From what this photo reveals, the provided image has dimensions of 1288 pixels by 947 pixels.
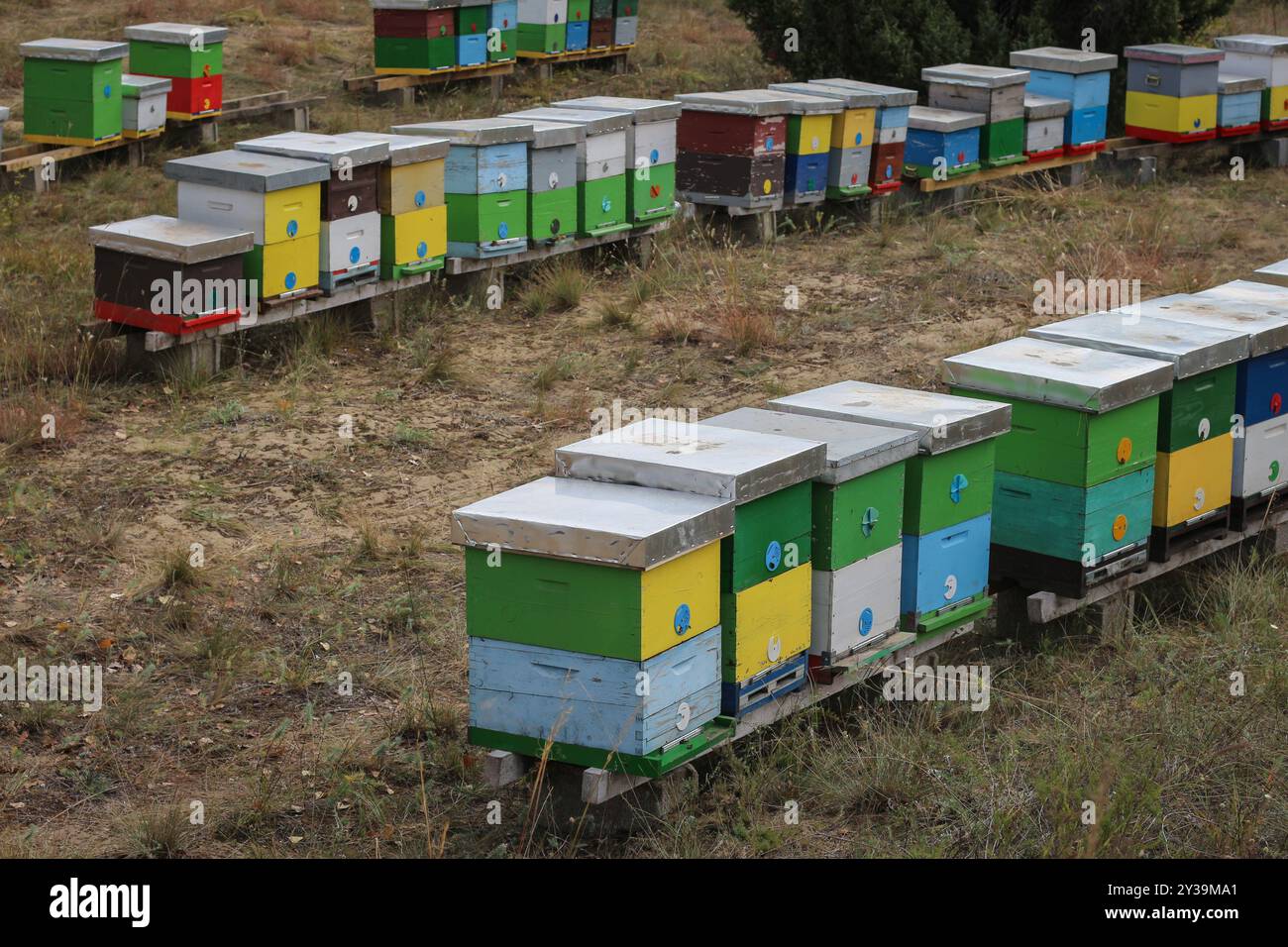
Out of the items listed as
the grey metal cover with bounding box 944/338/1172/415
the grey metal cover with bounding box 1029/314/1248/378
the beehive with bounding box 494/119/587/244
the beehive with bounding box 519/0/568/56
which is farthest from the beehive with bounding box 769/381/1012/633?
the beehive with bounding box 519/0/568/56

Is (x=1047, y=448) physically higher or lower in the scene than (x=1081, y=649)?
higher

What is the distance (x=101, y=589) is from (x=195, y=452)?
53.8 inches

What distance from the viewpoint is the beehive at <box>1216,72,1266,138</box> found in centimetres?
1333

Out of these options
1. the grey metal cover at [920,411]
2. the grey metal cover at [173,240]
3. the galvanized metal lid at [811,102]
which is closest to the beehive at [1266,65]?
the galvanized metal lid at [811,102]

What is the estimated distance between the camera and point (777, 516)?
4430mm

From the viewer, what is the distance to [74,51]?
11312 mm

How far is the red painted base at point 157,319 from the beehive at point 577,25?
30.8 ft

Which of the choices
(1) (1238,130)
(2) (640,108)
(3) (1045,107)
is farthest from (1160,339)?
(1) (1238,130)

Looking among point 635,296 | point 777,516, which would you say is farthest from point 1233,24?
point 777,516

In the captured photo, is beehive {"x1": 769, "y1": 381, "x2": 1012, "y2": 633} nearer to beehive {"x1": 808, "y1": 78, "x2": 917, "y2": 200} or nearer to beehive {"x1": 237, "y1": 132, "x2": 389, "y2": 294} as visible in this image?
beehive {"x1": 237, "y1": 132, "x2": 389, "y2": 294}

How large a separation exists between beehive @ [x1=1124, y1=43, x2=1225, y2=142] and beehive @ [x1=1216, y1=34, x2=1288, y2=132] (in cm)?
58

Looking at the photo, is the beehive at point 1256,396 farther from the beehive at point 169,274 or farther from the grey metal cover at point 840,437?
the beehive at point 169,274
